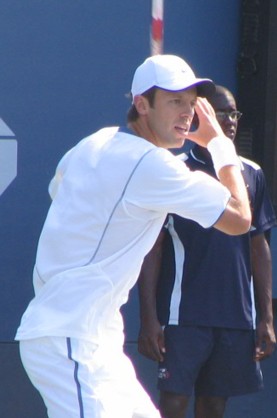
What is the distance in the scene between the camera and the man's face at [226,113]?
4.59 meters

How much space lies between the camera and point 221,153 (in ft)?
11.6

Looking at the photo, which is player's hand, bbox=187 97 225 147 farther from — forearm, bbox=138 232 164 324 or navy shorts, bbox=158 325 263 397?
navy shorts, bbox=158 325 263 397

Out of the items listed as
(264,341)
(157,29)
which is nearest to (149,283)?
(264,341)

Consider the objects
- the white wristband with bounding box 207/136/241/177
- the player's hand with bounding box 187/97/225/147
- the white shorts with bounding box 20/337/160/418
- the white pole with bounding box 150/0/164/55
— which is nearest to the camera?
the white shorts with bounding box 20/337/160/418

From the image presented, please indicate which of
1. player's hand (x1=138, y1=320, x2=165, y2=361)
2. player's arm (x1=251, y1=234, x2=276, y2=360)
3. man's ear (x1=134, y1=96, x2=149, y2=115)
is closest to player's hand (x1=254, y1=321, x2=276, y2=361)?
player's arm (x1=251, y1=234, x2=276, y2=360)

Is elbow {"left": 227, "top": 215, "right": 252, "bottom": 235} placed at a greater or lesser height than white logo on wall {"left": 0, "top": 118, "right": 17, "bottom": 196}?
greater

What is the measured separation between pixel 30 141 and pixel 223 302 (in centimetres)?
135

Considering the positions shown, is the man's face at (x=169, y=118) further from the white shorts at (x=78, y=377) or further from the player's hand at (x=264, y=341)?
the player's hand at (x=264, y=341)

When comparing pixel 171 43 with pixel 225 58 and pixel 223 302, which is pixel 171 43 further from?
pixel 223 302

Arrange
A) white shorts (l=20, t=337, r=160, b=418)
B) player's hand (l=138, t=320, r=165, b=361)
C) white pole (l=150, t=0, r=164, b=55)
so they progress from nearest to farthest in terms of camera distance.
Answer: white shorts (l=20, t=337, r=160, b=418) → player's hand (l=138, t=320, r=165, b=361) → white pole (l=150, t=0, r=164, b=55)

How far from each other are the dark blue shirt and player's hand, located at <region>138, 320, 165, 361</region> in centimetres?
8

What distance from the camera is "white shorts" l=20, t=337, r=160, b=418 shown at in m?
3.24

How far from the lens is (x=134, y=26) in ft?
17.3

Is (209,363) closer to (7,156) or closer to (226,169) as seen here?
(226,169)
